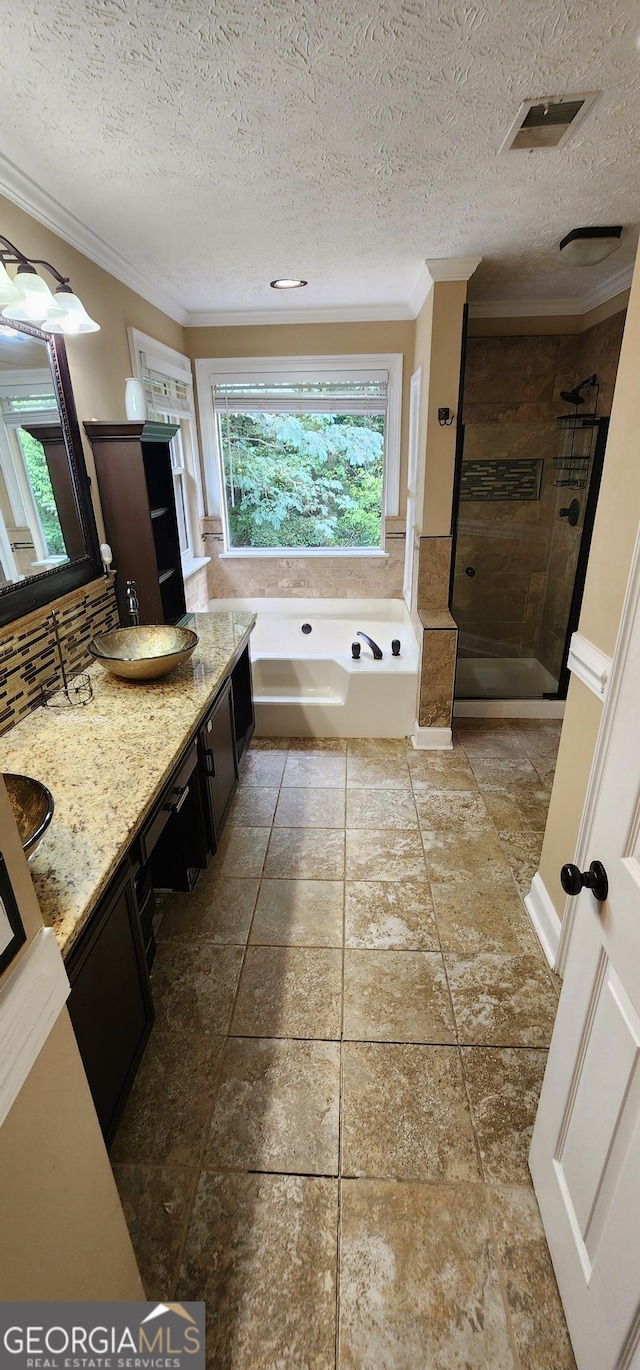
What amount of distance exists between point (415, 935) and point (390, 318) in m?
3.63

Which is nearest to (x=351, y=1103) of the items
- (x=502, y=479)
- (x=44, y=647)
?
(x=44, y=647)

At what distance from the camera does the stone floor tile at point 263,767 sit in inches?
119

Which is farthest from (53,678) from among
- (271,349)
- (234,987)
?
(271,349)

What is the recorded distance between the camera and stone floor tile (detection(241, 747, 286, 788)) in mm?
3025

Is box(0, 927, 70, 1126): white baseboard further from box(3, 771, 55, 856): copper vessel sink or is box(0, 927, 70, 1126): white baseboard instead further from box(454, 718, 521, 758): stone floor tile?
box(454, 718, 521, 758): stone floor tile

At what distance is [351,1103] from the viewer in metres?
1.54

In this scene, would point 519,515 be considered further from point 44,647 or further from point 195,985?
point 195,985

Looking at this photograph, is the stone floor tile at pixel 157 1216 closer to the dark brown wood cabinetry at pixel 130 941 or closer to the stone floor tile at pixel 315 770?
the dark brown wood cabinetry at pixel 130 941

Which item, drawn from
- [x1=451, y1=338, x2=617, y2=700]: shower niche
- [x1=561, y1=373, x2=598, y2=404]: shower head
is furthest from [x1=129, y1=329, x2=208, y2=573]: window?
[x1=561, y1=373, x2=598, y2=404]: shower head

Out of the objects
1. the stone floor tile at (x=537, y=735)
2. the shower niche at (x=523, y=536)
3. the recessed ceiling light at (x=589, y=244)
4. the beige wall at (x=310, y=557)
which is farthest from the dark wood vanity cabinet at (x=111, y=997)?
the beige wall at (x=310, y=557)

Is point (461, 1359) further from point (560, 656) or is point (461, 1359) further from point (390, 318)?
point (390, 318)

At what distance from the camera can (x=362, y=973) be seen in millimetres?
1922

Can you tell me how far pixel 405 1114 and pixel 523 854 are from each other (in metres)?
1.21

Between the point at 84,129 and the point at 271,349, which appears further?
the point at 271,349
